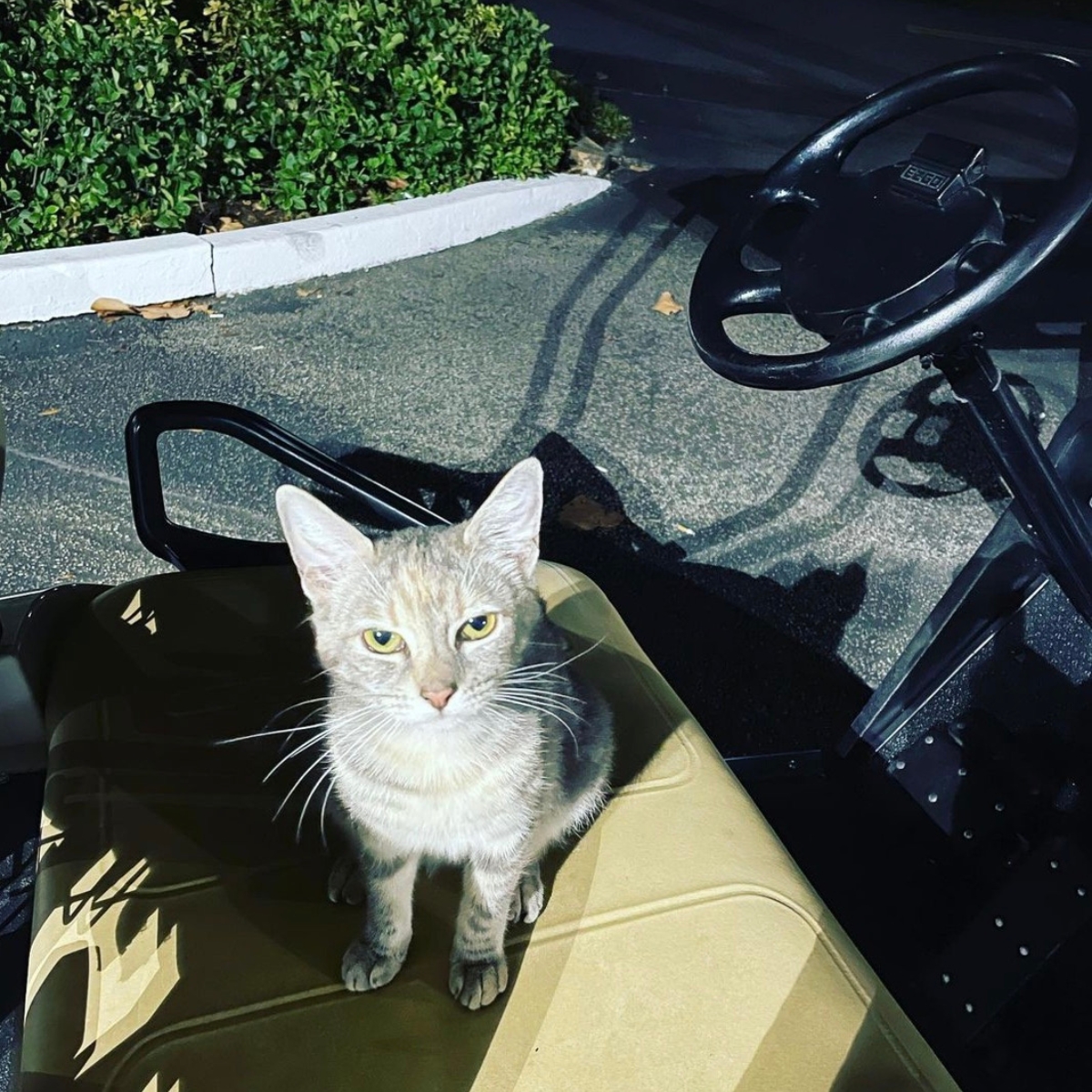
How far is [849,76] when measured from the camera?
28.1ft

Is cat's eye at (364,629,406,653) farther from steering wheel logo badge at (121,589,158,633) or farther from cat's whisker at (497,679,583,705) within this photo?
steering wheel logo badge at (121,589,158,633)

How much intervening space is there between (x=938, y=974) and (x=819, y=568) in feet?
5.18

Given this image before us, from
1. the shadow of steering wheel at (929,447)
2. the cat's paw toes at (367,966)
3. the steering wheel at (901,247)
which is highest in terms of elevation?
the steering wheel at (901,247)

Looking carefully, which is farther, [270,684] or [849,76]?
[849,76]

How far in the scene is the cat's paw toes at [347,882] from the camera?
161cm

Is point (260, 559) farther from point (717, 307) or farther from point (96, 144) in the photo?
point (96, 144)

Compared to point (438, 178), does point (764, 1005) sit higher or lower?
higher

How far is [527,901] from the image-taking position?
5.20 ft

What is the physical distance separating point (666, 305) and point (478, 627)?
3281 mm

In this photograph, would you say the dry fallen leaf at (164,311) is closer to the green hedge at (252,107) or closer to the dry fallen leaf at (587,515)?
the green hedge at (252,107)

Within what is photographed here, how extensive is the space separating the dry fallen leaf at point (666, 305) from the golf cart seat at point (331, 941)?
10.2 feet

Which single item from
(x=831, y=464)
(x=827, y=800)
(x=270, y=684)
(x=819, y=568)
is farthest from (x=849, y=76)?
(x=270, y=684)

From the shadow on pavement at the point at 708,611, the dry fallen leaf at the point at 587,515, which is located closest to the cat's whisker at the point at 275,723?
the shadow on pavement at the point at 708,611

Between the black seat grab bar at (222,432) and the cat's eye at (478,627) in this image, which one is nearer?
the cat's eye at (478,627)
